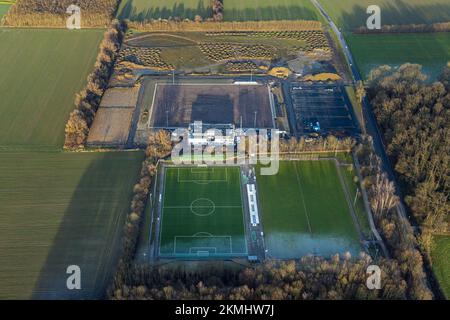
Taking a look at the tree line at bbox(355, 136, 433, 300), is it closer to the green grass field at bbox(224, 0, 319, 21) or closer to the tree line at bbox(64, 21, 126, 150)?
the tree line at bbox(64, 21, 126, 150)

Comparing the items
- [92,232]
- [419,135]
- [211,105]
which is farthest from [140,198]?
[419,135]

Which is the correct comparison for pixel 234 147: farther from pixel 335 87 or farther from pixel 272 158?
pixel 335 87

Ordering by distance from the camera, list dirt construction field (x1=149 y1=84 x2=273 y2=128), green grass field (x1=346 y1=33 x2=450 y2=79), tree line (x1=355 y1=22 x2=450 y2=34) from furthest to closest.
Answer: tree line (x1=355 y1=22 x2=450 y2=34) < green grass field (x1=346 y1=33 x2=450 y2=79) < dirt construction field (x1=149 y1=84 x2=273 y2=128)

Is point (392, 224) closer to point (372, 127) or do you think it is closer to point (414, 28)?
point (372, 127)

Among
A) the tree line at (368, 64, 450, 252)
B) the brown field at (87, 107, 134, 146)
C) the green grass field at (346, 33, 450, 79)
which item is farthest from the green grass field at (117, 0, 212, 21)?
the tree line at (368, 64, 450, 252)

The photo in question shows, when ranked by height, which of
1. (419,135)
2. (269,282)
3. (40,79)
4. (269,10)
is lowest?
(269,282)

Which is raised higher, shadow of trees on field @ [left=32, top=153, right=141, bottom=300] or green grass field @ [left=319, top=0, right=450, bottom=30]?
green grass field @ [left=319, top=0, right=450, bottom=30]
